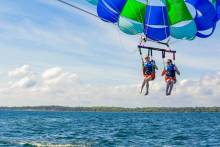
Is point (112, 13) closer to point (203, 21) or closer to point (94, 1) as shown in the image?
point (94, 1)

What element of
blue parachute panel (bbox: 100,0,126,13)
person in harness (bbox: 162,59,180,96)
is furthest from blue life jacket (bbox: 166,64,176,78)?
blue parachute panel (bbox: 100,0,126,13)

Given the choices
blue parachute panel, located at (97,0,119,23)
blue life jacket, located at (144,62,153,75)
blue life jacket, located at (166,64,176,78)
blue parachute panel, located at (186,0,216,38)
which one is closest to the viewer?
blue parachute panel, located at (186,0,216,38)

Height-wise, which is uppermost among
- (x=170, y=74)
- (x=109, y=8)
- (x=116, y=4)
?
(x=116, y=4)

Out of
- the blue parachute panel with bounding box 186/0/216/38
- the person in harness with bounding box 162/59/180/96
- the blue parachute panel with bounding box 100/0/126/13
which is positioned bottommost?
the person in harness with bounding box 162/59/180/96

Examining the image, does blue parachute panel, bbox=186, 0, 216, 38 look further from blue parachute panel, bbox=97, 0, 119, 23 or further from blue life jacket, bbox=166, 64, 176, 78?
blue parachute panel, bbox=97, 0, 119, 23

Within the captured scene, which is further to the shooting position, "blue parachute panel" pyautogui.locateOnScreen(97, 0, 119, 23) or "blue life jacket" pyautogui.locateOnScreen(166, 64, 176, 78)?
"blue life jacket" pyautogui.locateOnScreen(166, 64, 176, 78)

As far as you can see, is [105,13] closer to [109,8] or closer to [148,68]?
[109,8]

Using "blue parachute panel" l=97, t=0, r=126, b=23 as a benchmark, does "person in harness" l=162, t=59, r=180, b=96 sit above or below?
below

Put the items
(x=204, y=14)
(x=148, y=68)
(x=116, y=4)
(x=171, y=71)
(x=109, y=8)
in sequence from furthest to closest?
1. (x=171, y=71)
2. (x=148, y=68)
3. (x=109, y=8)
4. (x=116, y=4)
5. (x=204, y=14)

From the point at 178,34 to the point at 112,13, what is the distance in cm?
355

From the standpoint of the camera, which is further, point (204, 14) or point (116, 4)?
point (116, 4)

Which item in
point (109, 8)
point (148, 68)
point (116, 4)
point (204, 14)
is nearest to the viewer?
point (204, 14)

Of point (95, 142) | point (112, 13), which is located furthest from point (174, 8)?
point (95, 142)

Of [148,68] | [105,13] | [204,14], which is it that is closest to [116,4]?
[105,13]
